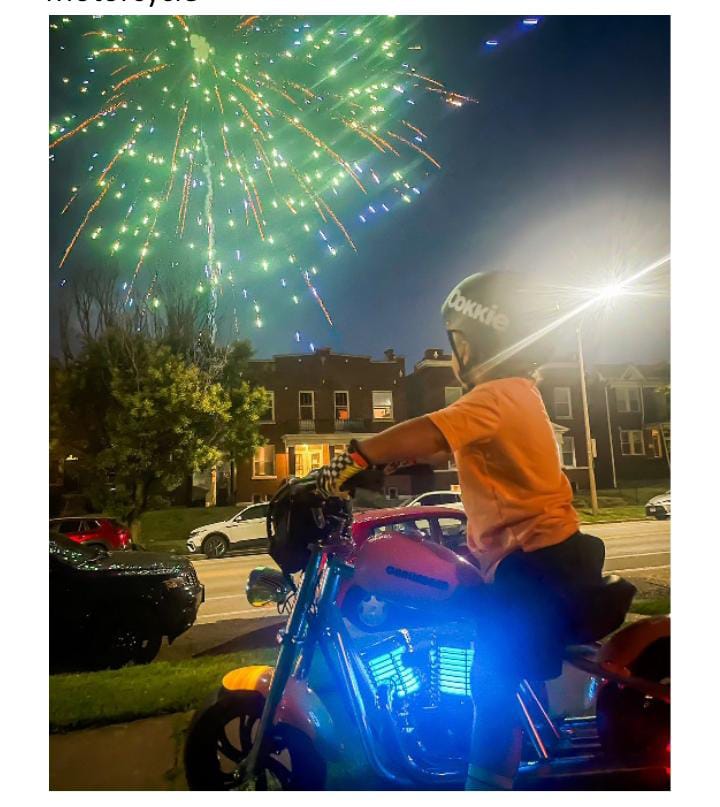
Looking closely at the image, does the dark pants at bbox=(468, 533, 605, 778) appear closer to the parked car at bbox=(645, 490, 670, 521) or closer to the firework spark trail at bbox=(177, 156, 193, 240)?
the parked car at bbox=(645, 490, 670, 521)

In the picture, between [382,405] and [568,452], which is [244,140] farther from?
[568,452]

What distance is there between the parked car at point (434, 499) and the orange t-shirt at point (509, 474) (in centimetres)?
76

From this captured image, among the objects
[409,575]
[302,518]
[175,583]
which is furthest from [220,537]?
[409,575]

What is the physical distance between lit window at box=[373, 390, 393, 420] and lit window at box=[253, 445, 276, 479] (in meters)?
0.71

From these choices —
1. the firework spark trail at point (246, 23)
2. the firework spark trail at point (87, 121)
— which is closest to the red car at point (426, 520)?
the firework spark trail at point (87, 121)

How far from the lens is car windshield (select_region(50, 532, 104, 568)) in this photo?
4230mm

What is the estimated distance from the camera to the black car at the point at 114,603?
4113 millimetres

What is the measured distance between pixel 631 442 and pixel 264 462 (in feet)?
7.71

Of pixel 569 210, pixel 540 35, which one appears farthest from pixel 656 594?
pixel 540 35

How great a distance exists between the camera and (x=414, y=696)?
218cm

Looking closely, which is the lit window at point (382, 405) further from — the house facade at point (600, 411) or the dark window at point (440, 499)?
the dark window at point (440, 499)

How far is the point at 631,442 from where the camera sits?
12.4 ft

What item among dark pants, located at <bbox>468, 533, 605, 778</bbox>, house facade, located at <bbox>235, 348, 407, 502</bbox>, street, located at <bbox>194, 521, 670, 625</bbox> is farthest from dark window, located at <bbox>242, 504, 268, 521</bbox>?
dark pants, located at <bbox>468, 533, 605, 778</bbox>
